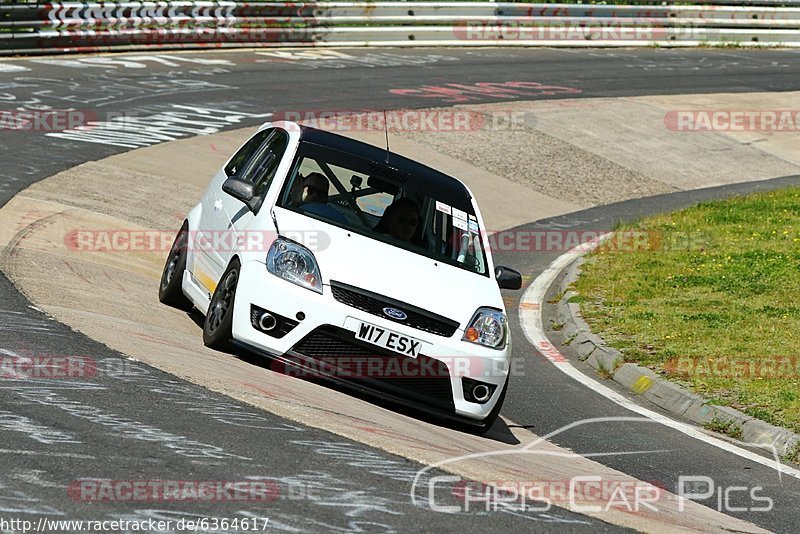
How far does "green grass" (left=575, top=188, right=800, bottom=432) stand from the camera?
399 inches

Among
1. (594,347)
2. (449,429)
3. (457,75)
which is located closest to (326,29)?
(457,75)

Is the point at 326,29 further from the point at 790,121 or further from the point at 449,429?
the point at 449,429

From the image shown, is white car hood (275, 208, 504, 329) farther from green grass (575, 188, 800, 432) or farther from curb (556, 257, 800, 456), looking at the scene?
green grass (575, 188, 800, 432)

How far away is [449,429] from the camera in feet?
27.3

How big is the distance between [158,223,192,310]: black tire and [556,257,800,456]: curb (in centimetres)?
367

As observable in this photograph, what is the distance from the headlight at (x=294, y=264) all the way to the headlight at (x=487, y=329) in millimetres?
1020

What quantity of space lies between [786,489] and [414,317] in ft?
8.37

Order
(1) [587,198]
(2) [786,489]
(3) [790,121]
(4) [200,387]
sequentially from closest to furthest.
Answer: (4) [200,387] < (2) [786,489] < (1) [587,198] < (3) [790,121]

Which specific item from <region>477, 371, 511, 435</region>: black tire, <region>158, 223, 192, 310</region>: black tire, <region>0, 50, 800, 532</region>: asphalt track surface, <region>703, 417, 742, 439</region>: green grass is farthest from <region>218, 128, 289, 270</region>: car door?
<region>703, 417, 742, 439</region>: green grass
